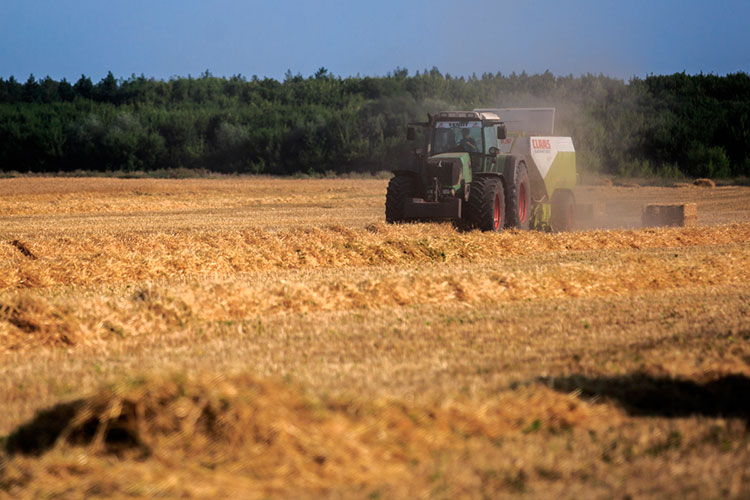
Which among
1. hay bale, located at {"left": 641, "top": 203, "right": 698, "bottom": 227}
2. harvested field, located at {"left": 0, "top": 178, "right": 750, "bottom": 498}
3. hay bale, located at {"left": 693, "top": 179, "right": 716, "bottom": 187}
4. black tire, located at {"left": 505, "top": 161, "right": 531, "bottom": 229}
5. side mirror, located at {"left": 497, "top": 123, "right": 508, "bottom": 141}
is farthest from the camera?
hay bale, located at {"left": 693, "top": 179, "right": 716, "bottom": 187}

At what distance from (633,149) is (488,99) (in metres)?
23.9

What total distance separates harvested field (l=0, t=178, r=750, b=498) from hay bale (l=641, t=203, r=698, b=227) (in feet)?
22.1

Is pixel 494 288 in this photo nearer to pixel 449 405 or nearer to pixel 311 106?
pixel 449 405

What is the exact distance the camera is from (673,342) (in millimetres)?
8234

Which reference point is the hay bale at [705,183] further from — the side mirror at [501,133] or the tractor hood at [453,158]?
the tractor hood at [453,158]

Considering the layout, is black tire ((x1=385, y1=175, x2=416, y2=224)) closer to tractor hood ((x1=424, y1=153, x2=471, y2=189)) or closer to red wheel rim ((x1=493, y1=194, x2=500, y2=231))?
tractor hood ((x1=424, y1=153, x2=471, y2=189))

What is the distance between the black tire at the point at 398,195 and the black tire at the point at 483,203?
128 centimetres

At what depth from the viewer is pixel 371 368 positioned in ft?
23.8

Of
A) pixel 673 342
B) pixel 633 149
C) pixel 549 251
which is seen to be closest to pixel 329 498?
pixel 673 342

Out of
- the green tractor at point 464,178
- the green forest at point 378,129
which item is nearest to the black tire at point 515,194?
the green tractor at point 464,178

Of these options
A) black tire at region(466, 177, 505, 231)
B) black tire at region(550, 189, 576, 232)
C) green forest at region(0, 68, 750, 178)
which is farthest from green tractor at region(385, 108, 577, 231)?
green forest at region(0, 68, 750, 178)

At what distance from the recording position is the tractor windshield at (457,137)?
59.0ft

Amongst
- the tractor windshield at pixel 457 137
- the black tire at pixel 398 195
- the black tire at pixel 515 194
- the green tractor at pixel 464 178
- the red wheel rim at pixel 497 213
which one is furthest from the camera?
the black tire at pixel 515 194

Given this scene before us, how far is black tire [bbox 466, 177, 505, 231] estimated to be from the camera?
678 inches
